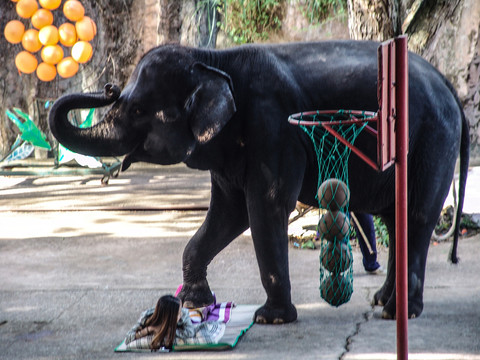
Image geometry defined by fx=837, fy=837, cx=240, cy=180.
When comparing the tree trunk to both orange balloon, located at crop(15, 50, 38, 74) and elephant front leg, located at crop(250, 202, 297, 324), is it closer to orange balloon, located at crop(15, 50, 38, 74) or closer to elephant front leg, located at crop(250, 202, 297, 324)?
elephant front leg, located at crop(250, 202, 297, 324)

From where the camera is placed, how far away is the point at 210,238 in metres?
5.60

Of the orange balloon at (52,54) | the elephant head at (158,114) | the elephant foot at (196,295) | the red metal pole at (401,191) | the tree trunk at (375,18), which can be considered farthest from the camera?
the orange balloon at (52,54)

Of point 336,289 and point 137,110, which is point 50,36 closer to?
point 137,110

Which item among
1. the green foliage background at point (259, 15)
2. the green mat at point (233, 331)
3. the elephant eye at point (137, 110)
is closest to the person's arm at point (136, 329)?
the green mat at point (233, 331)

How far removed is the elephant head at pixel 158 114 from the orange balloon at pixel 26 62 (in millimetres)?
8776

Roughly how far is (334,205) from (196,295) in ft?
4.83

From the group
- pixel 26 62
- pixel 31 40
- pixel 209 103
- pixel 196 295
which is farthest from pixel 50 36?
pixel 209 103

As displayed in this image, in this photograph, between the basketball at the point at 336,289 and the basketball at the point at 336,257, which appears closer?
the basketball at the point at 336,257

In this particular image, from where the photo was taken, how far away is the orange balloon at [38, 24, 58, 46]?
13.2 metres

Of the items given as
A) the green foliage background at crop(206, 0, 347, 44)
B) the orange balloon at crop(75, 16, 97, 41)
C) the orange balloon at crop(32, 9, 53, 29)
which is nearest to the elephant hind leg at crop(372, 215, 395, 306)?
the green foliage background at crop(206, 0, 347, 44)

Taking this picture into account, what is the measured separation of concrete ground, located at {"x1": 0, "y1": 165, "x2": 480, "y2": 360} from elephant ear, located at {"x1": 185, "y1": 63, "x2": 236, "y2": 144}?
123 cm

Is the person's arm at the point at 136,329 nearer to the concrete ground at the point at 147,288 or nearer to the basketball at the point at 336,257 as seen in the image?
the concrete ground at the point at 147,288

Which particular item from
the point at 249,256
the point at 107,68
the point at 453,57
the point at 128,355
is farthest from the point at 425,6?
the point at 107,68

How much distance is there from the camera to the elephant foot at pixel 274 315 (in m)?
5.08
